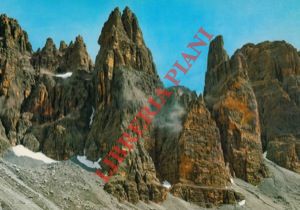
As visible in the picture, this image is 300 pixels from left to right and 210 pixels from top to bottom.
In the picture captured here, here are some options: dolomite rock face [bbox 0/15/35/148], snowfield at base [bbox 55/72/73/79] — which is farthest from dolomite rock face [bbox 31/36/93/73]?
dolomite rock face [bbox 0/15/35/148]

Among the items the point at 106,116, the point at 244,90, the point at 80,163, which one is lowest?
the point at 80,163

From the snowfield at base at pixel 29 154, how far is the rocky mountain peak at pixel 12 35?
2789cm

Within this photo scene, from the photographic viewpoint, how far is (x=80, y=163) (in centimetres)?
8325

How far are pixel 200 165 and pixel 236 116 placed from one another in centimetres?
2682

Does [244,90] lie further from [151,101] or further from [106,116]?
[106,116]

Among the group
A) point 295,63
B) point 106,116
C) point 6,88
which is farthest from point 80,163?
point 295,63

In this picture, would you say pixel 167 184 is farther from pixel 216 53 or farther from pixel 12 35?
pixel 216 53

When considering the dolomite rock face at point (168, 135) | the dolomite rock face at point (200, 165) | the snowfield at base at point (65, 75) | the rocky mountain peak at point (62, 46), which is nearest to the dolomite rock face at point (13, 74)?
the snowfield at base at point (65, 75)

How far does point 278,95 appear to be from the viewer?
141750 mm

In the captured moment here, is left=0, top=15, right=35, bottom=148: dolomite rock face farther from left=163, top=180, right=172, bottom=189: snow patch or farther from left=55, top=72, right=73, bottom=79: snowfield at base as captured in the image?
left=163, top=180, right=172, bottom=189: snow patch

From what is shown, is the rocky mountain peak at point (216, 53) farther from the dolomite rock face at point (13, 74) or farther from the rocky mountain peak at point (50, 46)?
the dolomite rock face at point (13, 74)

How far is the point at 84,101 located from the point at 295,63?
71.7m

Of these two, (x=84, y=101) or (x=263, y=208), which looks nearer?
(x=263, y=208)

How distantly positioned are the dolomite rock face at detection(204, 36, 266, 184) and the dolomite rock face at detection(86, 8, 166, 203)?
1730cm
